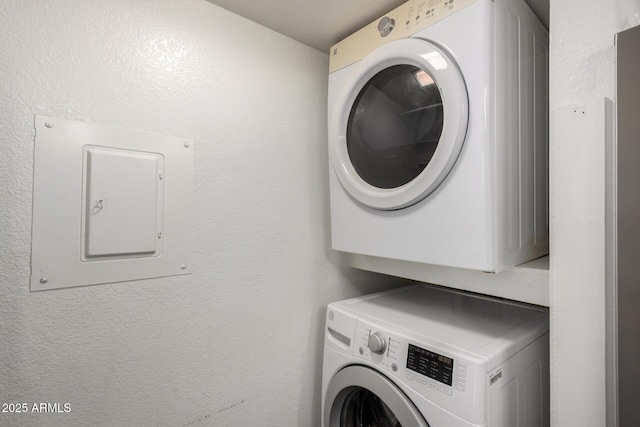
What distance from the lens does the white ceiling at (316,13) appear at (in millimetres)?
1135

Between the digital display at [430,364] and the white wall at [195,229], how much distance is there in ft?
1.89

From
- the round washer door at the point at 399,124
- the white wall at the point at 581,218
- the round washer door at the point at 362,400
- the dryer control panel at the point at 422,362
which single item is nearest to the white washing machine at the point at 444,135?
the round washer door at the point at 399,124

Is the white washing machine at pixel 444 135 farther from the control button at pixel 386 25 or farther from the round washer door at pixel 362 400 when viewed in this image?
the round washer door at pixel 362 400

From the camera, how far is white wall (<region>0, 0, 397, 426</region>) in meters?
0.84

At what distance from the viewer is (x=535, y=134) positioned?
1074 millimetres

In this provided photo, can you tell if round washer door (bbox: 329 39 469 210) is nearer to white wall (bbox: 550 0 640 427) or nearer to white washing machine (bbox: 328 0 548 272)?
white washing machine (bbox: 328 0 548 272)

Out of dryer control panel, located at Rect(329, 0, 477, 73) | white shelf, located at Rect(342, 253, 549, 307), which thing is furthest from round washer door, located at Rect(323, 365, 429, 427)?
dryer control panel, located at Rect(329, 0, 477, 73)

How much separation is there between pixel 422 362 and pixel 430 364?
2 cm

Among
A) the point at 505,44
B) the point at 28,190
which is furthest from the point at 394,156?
the point at 28,190

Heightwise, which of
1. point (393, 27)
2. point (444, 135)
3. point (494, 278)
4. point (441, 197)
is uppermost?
point (393, 27)

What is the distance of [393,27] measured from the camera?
1.08 meters

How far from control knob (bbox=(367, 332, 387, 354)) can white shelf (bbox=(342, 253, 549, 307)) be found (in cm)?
30

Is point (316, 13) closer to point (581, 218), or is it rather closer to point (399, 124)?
point (399, 124)

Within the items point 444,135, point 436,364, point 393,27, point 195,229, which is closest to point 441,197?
point 444,135
